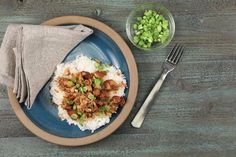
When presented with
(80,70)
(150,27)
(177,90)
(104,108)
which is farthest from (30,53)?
(177,90)

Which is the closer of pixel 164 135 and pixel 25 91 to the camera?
pixel 25 91

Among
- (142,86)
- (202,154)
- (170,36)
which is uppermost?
(170,36)

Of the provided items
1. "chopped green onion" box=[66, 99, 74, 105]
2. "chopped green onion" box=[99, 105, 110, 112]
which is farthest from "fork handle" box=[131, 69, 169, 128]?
"chopped green onion" box=[66, 99, 74, 105]

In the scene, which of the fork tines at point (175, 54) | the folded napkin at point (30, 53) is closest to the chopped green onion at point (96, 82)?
the folded napkin at point (30, 53)

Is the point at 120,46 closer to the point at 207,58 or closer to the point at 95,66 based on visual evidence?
the point at 95,66

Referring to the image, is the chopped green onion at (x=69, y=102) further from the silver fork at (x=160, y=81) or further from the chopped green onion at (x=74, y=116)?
the silver fork at (x=160, y=81)

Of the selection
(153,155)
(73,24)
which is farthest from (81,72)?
(153,155)
